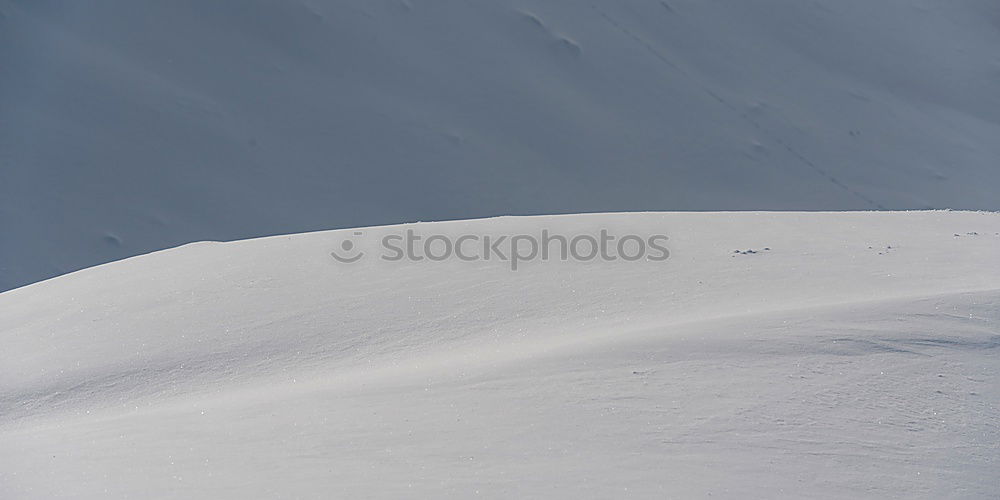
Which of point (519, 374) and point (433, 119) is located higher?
point (433, 119)

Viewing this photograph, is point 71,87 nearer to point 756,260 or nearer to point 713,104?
point 713,104

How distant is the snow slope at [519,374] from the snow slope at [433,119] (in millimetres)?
5339

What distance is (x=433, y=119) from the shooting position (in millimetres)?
9555

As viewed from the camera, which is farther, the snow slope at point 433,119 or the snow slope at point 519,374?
the snow slope at point 433,119

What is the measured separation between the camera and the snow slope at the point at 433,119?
8.55 metres

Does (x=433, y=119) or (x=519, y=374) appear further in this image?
(x=433, y=119)

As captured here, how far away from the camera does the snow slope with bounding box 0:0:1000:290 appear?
8.55 meters

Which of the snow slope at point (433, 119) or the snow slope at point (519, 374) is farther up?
the snow slope at point (433, 119)

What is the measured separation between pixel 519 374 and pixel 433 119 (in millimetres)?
7530

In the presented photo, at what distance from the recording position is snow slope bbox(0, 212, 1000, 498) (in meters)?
1.78

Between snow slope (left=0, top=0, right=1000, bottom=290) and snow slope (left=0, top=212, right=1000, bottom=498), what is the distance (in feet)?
17.5

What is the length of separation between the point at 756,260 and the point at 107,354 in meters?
2.02

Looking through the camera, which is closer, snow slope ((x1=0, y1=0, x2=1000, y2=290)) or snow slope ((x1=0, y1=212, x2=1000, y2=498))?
snow slope ((x1=0, y1=212, x2=1000, y2=498))

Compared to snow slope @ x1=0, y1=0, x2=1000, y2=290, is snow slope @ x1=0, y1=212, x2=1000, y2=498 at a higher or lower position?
lower
